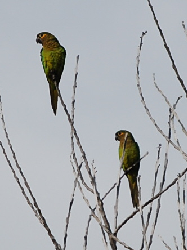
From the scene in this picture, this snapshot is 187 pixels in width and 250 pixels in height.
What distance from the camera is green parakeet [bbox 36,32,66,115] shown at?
5117 mm

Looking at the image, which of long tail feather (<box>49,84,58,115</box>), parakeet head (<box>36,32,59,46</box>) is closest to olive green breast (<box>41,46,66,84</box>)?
parakeet head (<box>36,32,59,46</box>)

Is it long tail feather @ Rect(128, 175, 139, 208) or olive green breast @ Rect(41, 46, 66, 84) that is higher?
olive green breast @ Rect(41, 46, 66, 84)

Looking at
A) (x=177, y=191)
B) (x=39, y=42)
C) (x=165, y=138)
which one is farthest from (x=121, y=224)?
(x=39, y=42)

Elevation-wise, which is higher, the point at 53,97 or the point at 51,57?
the point at 51,57

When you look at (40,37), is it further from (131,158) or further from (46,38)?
(131,158)

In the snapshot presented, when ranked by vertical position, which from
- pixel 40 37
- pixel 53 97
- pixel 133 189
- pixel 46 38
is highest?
pixel 40 37

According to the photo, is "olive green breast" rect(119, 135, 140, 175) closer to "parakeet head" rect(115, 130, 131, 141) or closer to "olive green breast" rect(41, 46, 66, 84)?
"parakeet head" rect(115, 130, 131, 141)

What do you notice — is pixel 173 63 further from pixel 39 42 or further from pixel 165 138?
pixel 39 42

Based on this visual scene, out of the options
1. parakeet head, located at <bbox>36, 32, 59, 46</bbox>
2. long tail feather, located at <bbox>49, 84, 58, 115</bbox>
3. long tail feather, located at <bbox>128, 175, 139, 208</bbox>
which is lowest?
long tail feather, located at <bbox>128, 175, 139, 208</bbox>

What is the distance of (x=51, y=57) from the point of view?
17.2 ft

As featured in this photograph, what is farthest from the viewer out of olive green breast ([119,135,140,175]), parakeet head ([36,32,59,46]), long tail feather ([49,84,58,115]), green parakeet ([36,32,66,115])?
olive green breast ([119,135,140,175])

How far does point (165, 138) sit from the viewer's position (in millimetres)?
2984

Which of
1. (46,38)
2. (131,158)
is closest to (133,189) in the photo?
(131,158)

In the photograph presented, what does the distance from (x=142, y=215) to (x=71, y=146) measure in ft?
2.06
